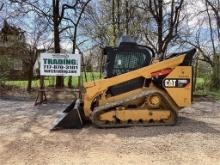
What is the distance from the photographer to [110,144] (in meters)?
8.27

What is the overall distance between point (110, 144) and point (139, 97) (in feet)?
6.49

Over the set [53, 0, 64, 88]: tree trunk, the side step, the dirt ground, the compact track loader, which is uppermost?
[53, 0, 64, 88]: tree trunk

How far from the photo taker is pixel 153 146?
8.06 m

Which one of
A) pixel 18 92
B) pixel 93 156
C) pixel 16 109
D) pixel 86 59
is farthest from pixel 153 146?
pixel 86 59

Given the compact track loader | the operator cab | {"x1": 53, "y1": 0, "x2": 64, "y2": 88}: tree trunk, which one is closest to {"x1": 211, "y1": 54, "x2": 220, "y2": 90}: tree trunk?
{"x1": 53, "y1": 0, "x2": 64, "y2": 88}: tree trunk

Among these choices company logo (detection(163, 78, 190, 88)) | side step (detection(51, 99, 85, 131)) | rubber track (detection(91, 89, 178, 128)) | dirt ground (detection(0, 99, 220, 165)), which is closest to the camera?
dirt ground (detection(0, 99, 220, 165))

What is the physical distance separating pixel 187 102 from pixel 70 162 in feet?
12.8

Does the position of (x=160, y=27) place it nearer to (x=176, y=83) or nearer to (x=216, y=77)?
(x=216, y=77)

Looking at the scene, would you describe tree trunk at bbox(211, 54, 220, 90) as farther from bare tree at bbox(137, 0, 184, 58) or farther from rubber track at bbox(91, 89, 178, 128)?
rubber track at bbox(91, 89, 178, 128)

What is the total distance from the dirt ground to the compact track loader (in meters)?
0.32

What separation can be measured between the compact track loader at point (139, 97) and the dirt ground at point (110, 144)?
32cm

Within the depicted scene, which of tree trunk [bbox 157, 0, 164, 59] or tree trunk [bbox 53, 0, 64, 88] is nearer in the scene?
tree trunk [bbox 53, 0, 64, 88]

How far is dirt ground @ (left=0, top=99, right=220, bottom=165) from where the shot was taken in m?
7.25

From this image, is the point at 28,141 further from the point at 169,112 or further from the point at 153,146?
the point at 169,112
